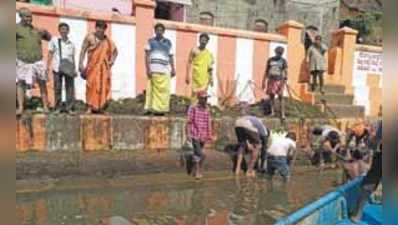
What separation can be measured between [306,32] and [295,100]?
163cm

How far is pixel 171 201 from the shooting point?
550 centimetres

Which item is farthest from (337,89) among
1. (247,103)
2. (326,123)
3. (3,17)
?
(3,17)

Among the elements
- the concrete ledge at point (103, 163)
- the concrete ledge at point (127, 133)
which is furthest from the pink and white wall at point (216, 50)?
the concrete ledge at point (103, 163)

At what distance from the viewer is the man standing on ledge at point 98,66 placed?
6.87m

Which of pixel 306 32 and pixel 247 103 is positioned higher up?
pixel 306 32

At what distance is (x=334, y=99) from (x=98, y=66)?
3.88m

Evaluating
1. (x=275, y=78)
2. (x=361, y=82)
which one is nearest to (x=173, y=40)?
(x=275, y=78)

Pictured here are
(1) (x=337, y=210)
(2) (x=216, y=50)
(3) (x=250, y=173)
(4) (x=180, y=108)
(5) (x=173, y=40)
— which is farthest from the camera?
(2) (x=216, y=50)

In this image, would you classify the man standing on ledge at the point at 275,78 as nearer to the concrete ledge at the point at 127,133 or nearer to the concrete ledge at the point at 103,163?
the concrete ledge at the point at 103,163

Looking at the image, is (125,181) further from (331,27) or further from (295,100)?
(331,27)

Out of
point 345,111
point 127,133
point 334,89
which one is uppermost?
point 334,89

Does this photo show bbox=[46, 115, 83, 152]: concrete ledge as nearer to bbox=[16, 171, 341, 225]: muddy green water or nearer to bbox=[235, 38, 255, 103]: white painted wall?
bbox=[16, 171, 341, 225]: muddy green water

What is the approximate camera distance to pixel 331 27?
11117 millimetres

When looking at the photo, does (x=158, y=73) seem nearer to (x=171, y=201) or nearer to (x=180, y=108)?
(x=180, y=108)
